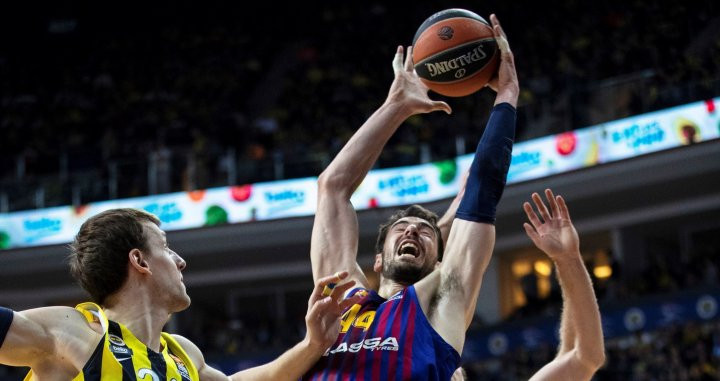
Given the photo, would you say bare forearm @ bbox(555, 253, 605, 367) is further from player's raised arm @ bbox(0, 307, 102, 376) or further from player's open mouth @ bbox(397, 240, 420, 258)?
player's raised arm @ bbox(0, 307, 102, 376)

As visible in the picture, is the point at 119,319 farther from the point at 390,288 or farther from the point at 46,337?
the point at 390,288

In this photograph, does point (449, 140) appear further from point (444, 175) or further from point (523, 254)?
point (523, 254)

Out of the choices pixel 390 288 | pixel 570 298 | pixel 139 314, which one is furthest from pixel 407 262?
pixel 139 314

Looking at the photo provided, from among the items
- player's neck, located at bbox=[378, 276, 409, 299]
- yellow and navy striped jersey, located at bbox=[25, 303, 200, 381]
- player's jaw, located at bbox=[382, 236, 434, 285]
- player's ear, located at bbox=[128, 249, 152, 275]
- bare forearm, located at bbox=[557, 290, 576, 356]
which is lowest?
bare forearm, located at bbox=[557, 290, 576, 356]

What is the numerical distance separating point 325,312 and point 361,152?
113 centimetres

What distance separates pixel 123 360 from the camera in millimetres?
3381

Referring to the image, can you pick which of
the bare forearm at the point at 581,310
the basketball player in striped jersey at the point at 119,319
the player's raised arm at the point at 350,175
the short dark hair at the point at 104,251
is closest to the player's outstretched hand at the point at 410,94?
the player's raised arm at the point at 350,175

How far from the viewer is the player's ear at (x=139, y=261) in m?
3.60

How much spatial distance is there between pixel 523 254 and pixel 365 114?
4173 millimetres

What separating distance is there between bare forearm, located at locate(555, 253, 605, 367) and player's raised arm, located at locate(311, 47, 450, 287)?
0.94 m

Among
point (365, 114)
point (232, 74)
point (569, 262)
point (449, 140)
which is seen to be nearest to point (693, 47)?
point (449, 140)

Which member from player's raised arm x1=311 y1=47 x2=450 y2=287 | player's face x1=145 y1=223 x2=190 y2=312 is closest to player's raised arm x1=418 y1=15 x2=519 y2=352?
player's raised arm x1=311 y1=47 x2=450 y2=287

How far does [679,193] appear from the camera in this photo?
18297mm

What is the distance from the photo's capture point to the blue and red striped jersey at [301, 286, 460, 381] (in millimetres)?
3994
